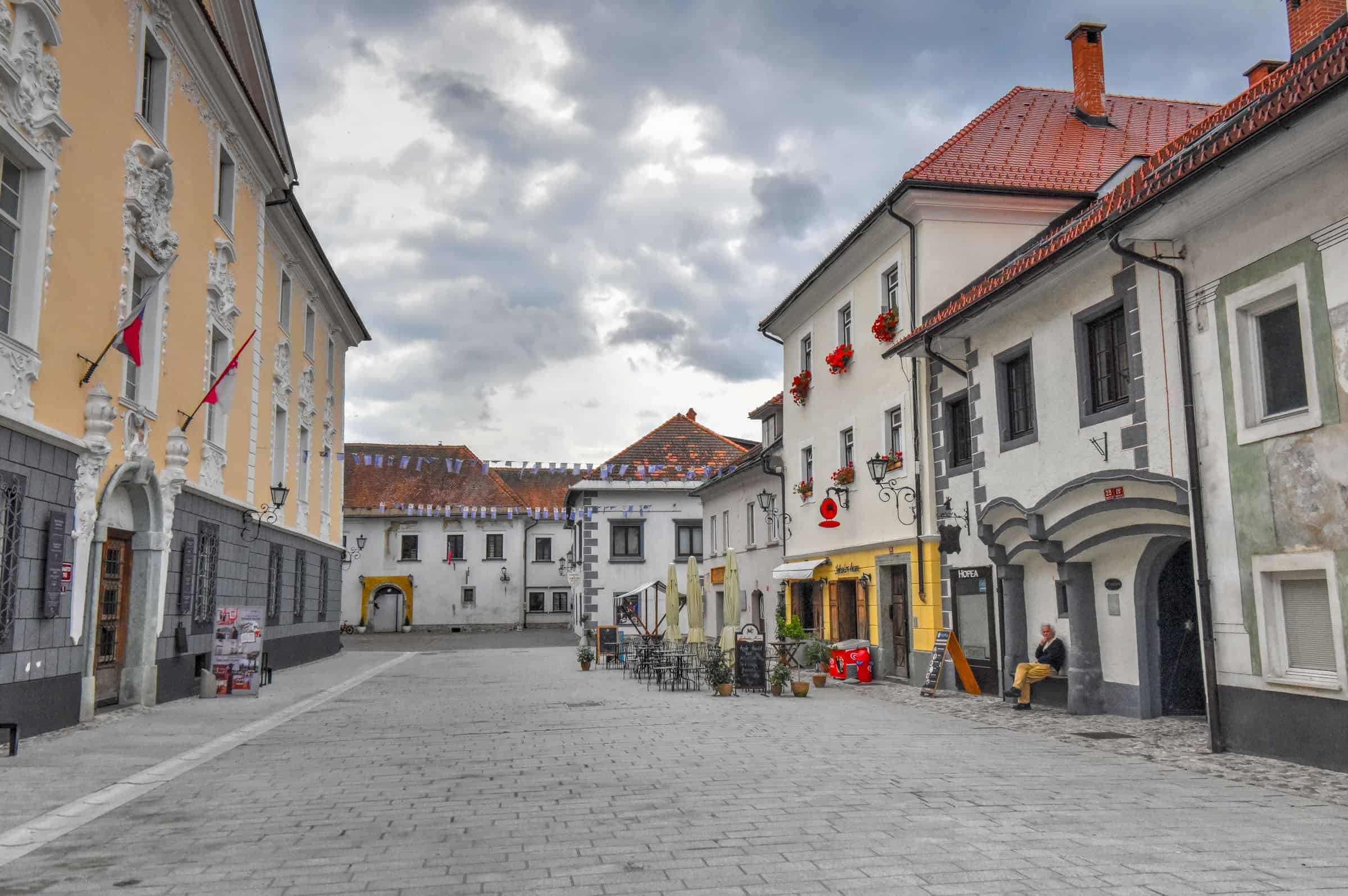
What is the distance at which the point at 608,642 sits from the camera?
26.3 m

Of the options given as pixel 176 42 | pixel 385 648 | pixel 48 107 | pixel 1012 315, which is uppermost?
pixel 176 42

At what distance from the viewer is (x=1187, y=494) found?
37.2 ft

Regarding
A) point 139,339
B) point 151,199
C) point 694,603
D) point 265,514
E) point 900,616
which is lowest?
point 900,616

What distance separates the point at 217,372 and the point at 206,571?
3.71m

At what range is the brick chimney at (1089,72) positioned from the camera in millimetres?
21859

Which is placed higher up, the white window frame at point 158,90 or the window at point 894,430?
the white window frame at point 158,90

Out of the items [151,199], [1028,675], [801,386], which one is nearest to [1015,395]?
[1028,675]

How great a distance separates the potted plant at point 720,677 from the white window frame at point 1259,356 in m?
9.39

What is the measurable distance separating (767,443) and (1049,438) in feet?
59.7

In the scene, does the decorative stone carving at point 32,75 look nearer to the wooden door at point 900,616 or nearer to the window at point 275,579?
the window at point 275,579

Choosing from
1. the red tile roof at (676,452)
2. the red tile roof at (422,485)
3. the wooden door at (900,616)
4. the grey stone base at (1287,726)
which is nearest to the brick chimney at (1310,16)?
the wooden door at (900,616)

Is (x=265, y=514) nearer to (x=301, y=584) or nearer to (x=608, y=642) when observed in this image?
(x=301, y=584)

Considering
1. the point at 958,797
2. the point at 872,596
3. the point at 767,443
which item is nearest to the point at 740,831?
the point at 958,797

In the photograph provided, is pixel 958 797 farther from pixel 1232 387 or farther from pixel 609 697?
pixel 609 697
